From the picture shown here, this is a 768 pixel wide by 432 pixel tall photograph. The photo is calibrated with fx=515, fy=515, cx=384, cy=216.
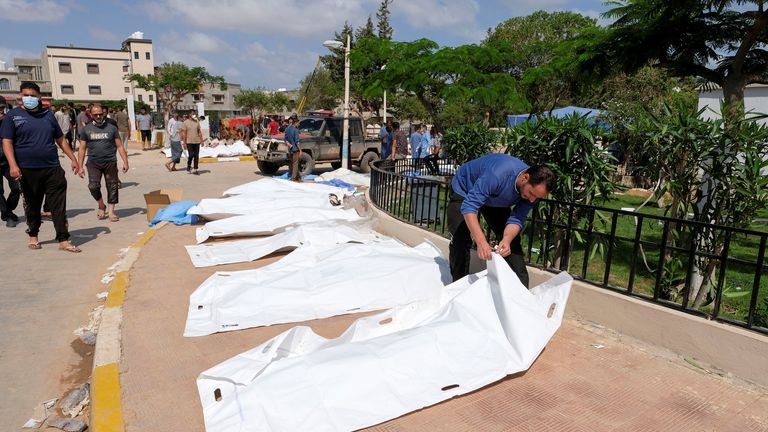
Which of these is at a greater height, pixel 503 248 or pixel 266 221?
pixel 503 248

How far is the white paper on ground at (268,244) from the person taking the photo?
622 cm

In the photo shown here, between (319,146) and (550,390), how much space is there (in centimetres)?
1333

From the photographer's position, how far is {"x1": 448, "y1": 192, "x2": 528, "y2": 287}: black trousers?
13.8 feet

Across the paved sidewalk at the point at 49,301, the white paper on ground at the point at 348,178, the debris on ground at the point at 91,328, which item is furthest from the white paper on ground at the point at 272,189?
the debris on ground at the point at 91,328

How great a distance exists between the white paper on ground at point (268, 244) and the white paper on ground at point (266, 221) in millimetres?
418

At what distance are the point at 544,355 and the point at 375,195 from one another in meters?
5.00

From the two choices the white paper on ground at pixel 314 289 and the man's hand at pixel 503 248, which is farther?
the white paper on ground at pixel 314 289

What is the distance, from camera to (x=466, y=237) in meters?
4.55

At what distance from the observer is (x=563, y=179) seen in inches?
205

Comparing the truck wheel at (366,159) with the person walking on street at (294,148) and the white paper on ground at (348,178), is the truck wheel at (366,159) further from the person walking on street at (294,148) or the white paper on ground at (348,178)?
the person walking on street at (294,148)

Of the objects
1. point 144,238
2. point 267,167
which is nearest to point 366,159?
point 267,167

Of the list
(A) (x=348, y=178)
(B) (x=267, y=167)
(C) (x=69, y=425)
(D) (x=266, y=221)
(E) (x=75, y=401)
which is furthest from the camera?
(B) (x=267, y=167)

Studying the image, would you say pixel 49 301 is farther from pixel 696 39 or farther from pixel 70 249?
pixel 696 39

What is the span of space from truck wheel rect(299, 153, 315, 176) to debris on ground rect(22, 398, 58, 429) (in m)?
12.1
